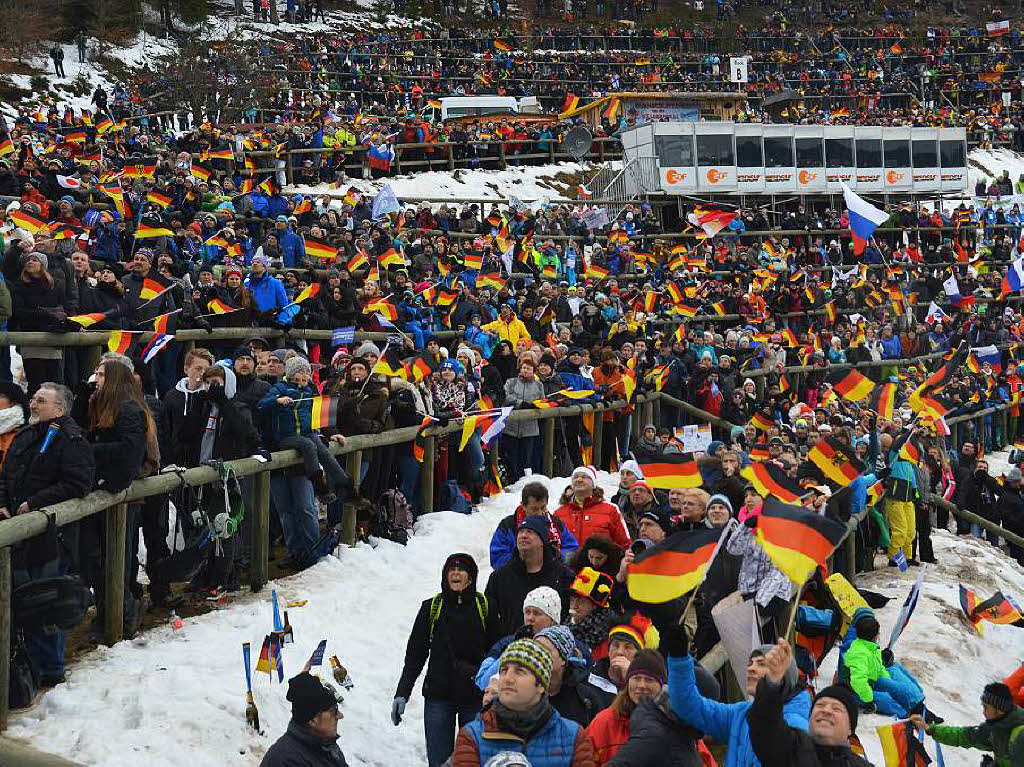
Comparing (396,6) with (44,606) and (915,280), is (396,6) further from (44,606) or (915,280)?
(44,606)

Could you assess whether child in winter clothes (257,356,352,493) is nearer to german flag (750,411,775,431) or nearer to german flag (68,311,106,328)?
german flag (68,311,106,328)

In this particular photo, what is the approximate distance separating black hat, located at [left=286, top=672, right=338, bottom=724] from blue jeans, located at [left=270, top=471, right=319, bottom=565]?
14.9ft

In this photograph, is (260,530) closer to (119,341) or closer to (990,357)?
(119,341)

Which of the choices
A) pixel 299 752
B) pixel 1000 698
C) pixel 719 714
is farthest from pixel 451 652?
pixel 1000 698

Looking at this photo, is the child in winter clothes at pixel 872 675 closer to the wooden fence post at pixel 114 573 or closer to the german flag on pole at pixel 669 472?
the german flag on pole at pixel 669 472

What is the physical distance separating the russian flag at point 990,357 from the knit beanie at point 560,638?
2457 centimetres

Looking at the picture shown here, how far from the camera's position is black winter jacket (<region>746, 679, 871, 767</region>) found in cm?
532

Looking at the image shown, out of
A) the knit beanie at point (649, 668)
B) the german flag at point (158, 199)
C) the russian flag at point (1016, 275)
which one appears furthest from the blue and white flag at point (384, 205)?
the knit beanie at point (649, 668)

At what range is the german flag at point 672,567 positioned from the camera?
6.76m

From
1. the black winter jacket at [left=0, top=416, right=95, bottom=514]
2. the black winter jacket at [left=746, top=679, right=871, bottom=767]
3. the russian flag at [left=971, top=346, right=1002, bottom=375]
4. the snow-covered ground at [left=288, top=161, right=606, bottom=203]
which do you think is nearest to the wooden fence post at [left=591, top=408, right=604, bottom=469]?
the black winter jacket at [left=0, top=416, right=95, bottom=514]

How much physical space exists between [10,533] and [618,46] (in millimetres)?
68943

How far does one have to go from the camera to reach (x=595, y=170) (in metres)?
46.0

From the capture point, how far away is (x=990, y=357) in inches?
1166

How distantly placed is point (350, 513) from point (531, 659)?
19.0 feet
